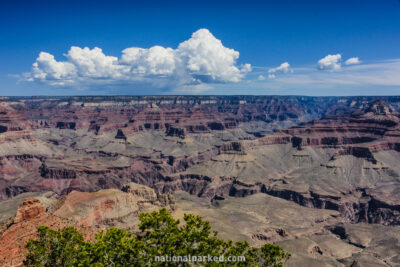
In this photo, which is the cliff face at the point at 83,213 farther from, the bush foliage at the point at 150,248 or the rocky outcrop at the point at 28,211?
the bush foliage at the point at 150,248

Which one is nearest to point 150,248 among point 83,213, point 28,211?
point 28,211

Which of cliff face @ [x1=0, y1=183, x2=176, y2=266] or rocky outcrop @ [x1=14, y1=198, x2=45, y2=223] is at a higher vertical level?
rocky outcrop @ [x1=14, y1=198, x2=45, y2=223]

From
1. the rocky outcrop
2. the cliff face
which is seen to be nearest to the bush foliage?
the cliff face

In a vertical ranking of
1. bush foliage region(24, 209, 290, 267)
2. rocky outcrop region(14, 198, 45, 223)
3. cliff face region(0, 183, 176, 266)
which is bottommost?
cliff face region(0, 183, 176, 266)

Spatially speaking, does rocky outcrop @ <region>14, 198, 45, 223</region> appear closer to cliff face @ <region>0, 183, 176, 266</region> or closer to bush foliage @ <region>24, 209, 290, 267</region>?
cliff face @ <region>0, 183, 176, 266</region>

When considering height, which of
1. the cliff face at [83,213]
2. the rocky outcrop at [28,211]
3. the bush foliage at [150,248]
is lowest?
the cliff face at [83,213]

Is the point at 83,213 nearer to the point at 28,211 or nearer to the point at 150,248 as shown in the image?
the point at 28,211

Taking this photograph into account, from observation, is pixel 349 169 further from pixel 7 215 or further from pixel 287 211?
pixel 7 215

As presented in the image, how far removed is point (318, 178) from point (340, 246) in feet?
274

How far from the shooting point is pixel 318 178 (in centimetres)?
18238

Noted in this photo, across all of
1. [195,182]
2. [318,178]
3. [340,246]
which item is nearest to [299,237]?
[340,246]

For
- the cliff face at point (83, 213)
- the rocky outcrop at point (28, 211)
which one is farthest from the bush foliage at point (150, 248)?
the rocky outcrop at point (28, 211)

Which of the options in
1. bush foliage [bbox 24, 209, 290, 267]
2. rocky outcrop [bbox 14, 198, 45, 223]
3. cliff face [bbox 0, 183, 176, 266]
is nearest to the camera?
bush foliage [bbox 24, 209, 290, 267]

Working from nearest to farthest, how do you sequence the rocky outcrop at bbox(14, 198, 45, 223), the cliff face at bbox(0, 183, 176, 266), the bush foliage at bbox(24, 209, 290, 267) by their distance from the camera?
the bush foliage at bbox(24, 209, 290, 267), the cliff face at bbox(0, 183, 176, 266), the rocky outcrop at bbox(14, 198, 45, 223)
